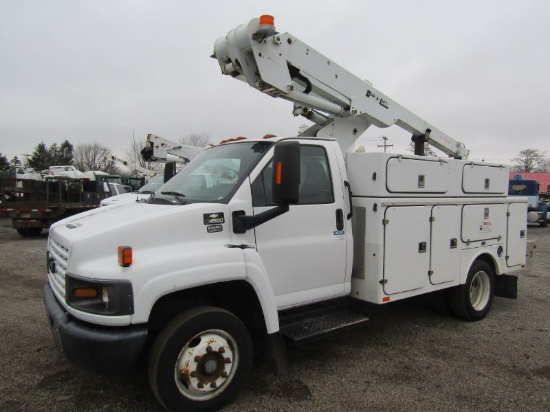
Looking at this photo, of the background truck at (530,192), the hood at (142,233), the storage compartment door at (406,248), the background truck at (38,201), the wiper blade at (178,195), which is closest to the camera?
the hood at (142,233)

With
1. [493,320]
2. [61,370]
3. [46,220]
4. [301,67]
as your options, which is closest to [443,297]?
[493,320]

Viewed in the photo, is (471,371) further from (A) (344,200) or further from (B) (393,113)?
(B) (393,113)

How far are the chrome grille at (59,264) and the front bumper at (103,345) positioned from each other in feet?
1.36

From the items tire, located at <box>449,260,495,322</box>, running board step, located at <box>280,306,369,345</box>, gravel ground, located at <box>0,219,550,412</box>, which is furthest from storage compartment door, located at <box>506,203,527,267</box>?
running board step, located at <box>280,306,369,345</box>

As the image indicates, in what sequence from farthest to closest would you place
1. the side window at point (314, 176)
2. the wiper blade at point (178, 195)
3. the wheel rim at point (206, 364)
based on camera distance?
the side window at point (314, 176) < the wiper blade at point (178, 195) < the wheel rim at point (206, 364)

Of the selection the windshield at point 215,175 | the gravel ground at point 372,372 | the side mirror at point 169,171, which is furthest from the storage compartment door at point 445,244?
the side mirror at point 169,171

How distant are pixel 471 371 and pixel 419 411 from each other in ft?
Result: 3.40

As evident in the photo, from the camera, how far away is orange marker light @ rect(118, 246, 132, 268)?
9.25 feet

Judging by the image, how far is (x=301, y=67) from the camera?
16.4ft

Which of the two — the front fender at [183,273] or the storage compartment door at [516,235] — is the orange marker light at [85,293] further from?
the storage compartment door at [516,235]

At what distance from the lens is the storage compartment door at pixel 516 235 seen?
19.6 feet

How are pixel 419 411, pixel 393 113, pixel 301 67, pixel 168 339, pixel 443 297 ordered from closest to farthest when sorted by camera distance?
pixel 168 339 < pixel 419 411 < pixel 301 67 < pixel 443 297 < pixel 393 113

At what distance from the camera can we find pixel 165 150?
47.1ft

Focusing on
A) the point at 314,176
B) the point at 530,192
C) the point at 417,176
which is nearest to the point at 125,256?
the point at 314,176
